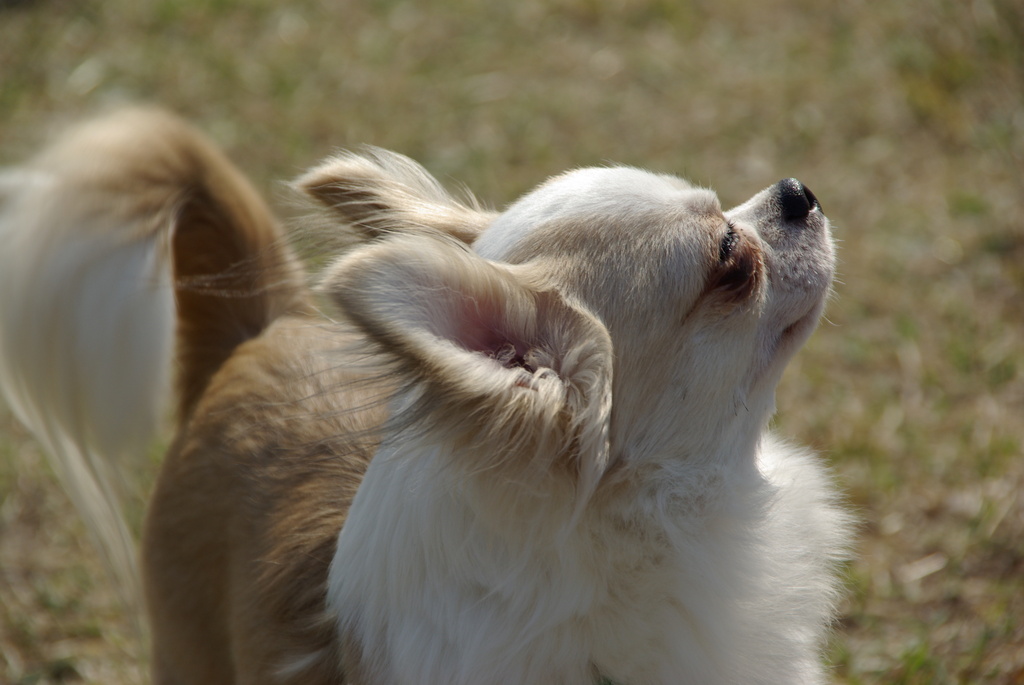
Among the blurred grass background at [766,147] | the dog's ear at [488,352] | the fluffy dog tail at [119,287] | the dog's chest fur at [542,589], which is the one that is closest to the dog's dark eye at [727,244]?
the dog's ear at [488,352]

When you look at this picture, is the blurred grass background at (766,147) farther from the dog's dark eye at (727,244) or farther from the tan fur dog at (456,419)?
the dog's dark eye at (727,244)

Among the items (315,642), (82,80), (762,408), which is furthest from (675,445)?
(82,80)

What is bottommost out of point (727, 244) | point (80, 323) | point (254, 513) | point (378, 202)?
point (254, 513)

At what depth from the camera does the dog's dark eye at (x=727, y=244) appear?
2.06 meters

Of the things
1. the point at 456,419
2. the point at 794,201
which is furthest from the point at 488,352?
the point at 794,201

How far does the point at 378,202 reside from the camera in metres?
2.22

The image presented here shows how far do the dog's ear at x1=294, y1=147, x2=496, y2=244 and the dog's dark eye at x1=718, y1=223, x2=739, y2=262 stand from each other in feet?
1.86

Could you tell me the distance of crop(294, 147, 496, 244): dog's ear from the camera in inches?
86.5

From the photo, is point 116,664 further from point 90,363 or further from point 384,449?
point 384,449

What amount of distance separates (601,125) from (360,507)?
12.8 feet

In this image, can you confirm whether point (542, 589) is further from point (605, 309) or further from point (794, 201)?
point (794, 201)

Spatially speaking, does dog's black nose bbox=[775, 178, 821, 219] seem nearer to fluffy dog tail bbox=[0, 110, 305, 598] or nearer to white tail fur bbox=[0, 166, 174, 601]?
fluffy dog tail bbox=[0, 110, 305, 598]

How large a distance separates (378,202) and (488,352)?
60 centimetres

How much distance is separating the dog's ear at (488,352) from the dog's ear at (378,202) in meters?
0.38
